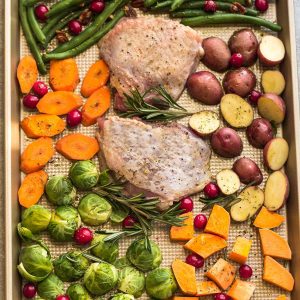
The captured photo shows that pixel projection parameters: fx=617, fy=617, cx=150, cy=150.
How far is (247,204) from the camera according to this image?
370 cm

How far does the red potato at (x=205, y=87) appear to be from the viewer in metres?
3.72

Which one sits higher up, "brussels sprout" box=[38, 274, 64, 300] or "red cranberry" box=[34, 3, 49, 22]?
"red cranberry" box=[34, 3, 49, 22]

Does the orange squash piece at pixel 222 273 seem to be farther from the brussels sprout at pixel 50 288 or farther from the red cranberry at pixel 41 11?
the red cranberry at pixel 41 11

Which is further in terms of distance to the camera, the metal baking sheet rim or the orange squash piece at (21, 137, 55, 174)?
the orange squash piece at (21, 137, 55, 174)

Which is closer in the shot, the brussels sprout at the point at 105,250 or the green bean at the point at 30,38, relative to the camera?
the brussels sprout at the point at 105,250

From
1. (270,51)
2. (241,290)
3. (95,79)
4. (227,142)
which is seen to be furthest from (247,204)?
(95,79)

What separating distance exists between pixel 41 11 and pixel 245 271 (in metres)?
2.00

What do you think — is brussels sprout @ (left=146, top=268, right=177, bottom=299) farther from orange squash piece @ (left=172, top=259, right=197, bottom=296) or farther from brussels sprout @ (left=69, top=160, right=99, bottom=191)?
brussels sprout @ (left=69, top=160, right=99, bottom=191)

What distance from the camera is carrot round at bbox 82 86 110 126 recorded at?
12.3 feet

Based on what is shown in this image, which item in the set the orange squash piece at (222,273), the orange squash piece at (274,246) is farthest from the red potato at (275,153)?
the orange squash piece at (222,273)

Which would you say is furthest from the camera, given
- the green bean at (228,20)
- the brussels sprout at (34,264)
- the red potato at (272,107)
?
the green bean at (228,20)

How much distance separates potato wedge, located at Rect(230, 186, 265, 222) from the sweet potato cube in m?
0.12

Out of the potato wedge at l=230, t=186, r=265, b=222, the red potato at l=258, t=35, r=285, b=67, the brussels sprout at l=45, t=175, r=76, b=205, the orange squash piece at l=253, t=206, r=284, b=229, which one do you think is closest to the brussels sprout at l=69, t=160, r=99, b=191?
the brussels sprout at l=45, t=175, r=76, b=205

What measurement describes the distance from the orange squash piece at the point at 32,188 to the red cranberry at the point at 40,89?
481 millimetres
